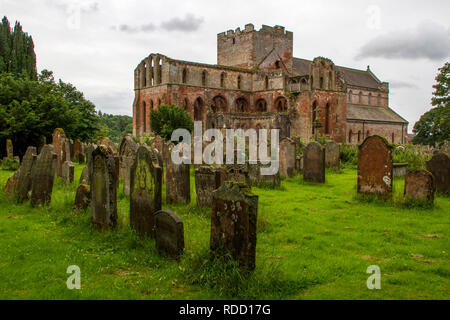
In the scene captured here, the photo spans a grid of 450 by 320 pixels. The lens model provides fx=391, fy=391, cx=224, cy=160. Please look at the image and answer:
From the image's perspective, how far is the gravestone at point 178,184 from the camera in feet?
30.5

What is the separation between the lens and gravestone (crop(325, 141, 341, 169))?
1719 centimetres

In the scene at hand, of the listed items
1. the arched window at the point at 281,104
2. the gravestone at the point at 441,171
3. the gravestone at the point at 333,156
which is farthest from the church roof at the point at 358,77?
the gravestone at the point at 441,171

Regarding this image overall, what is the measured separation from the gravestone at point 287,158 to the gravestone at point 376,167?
4.46 metres

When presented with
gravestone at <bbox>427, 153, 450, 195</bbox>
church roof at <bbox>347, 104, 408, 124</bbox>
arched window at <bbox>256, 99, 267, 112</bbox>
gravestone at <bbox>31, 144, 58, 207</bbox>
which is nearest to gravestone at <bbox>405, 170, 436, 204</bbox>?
gravestone at <bbox>427, 153, 450, 195</bbox>

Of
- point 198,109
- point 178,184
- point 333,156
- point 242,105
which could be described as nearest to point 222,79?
point 242,105

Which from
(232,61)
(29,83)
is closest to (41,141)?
(29,83)

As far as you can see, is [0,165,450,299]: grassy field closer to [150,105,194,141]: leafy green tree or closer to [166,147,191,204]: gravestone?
[166,147,191,204]: gravestone

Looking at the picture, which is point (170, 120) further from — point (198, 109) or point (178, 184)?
point (178, 184)

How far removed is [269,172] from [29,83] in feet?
54.3

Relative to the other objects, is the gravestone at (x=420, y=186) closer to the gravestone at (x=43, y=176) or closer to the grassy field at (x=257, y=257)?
the grassy field at (x=257, y=257)

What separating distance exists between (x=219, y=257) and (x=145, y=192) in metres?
2.22

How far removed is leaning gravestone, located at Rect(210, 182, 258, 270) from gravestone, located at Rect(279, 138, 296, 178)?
31.8 feet

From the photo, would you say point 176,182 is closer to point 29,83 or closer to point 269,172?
point 269,172

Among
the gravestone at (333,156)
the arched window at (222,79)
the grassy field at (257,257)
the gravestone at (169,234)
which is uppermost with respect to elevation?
the arched window at (222,79)
